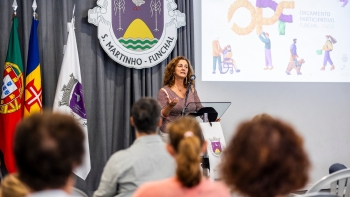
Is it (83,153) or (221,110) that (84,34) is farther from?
(83,153)

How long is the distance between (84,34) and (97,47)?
0.57 feet

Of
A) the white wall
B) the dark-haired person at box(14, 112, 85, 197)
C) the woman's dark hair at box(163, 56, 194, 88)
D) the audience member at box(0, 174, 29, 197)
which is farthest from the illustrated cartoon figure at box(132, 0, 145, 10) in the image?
the dark-haired person at box(14, 112, 85, 197)

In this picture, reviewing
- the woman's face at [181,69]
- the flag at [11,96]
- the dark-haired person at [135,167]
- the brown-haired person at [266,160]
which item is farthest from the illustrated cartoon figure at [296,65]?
the brown-haired person at [266,160]

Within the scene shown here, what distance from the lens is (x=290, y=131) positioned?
3.86ft

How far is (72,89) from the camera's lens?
4090 mm

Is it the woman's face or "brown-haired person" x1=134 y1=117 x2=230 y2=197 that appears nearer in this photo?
"brown-haired person" x1=134 y1=117 x2=230 y2=197

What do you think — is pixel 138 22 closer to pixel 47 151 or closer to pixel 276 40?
pixel 276 40

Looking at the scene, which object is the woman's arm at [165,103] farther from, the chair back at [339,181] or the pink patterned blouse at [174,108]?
the chair back at [339,181]

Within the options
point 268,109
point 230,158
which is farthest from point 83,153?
point 268,109

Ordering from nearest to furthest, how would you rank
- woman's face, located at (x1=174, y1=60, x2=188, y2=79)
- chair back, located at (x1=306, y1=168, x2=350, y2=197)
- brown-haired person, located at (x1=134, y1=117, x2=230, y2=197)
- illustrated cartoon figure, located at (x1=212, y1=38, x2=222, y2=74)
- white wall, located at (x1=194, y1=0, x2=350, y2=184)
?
brown-haired person, located at (x1=134, y1=117, x2=230, y2=197) → chair back, located at (x1=306, y1=168, x2=350, y2=197) → woman's face, located at (x1=174, y1=60, x2=188, y2=79) → illustrated cartoon figure, located at (x1=212, y1=38, x2=222, y2=74) → white wall, located at (x1=194, y1=0, x2=350, y2=184)

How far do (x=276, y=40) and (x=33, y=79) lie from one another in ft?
8.85

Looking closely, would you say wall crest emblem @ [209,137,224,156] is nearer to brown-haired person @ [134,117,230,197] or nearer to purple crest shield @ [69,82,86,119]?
purple crest shield @ [69,82,86,119]

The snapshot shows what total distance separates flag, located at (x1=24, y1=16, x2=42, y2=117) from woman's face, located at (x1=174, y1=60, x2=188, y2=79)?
1220 millimetres

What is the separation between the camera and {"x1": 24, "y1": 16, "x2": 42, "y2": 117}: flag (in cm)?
392
